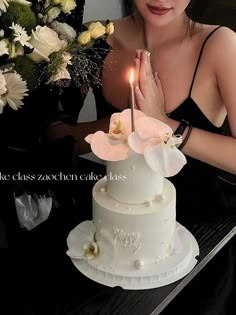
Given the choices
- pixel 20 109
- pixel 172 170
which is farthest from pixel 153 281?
pixel 20 109

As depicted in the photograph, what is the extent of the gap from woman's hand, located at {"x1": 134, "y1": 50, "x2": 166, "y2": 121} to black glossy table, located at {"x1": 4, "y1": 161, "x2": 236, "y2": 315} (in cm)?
31

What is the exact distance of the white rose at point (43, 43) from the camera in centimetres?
78

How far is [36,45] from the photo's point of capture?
783 mm

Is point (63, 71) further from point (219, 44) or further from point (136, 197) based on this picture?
point (219, 44)

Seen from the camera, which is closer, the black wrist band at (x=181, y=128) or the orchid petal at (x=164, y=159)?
the orchid petal at (x=164, y=159)

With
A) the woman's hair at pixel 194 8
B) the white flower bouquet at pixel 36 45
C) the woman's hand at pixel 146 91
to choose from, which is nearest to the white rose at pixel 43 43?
the white flower bouquet at pixel 36 45

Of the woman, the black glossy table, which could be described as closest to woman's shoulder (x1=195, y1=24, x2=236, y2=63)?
the woman

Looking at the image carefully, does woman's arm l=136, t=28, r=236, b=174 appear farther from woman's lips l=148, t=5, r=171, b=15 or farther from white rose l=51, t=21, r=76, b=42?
white rose l=51, t=21, r=76, b=42

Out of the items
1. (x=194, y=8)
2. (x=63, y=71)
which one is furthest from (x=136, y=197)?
(x=194, y=8)

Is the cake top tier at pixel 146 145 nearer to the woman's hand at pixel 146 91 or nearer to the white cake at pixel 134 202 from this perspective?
the white cake at pixel 134 202

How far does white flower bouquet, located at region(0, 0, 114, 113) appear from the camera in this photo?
771mm

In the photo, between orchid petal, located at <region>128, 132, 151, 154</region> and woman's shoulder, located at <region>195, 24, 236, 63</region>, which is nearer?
orchid petal, located at <region>128, 132, 151, 154</region>

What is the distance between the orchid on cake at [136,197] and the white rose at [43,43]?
0.49ft

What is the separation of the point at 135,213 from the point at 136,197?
0.03m
